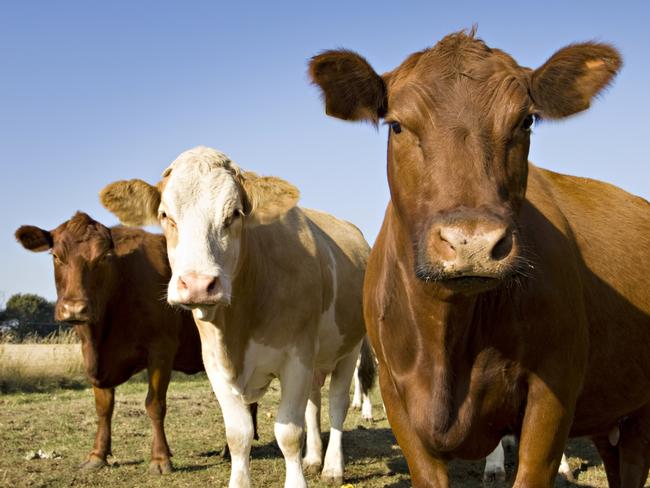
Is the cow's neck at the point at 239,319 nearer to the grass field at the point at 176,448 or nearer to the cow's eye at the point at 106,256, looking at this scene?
the grass field at the point at 176,448

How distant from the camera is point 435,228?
2828 millimetres

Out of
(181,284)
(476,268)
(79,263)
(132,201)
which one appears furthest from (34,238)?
(476,268)

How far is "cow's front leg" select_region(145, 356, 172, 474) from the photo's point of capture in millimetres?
7383

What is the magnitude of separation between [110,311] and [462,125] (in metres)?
6.21

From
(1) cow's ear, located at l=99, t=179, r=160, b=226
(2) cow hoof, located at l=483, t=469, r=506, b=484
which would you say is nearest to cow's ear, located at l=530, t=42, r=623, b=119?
(1) cow's ear, located at l=99, t=179, r=160, b=226

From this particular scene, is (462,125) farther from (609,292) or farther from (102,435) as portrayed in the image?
(102,435)

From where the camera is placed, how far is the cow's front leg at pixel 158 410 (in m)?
7.38

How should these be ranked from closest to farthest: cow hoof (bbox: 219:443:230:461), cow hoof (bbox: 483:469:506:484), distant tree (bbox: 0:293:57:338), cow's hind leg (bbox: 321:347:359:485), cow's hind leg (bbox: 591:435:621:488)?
cow's hind leg (bbox: 591:435:621:488)
cow hoof (bbox: 483:469:506:484)
cow's hind leg (bbox: 321:347:359:485)
cow hoof (bbox: 219:443:230:461)
distant tree (bbox: 0:293:57:338)

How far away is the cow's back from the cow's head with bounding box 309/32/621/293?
0.81 metres

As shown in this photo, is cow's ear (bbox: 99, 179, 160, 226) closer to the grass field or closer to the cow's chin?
the cow's chin

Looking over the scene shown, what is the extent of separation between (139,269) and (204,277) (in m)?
4.30

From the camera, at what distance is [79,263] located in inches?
316

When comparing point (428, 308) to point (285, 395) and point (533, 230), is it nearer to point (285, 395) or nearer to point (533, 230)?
point (533, 230)

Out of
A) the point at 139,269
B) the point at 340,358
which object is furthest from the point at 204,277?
the point at 139,269
